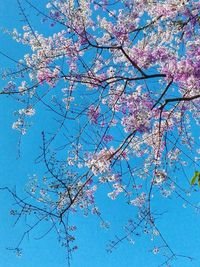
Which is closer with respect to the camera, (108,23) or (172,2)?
(172,2)

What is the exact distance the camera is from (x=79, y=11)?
7.98 metres

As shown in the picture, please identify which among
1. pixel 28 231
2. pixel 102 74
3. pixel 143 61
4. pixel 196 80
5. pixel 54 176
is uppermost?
pixel 102 74

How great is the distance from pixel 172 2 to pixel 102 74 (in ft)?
6.13

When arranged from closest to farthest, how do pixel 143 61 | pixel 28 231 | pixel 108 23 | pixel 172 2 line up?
pixel 28 231, pixel 172 2, pixel 143 61, pixel 108 23

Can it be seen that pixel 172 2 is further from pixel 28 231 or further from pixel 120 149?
pixel 28 231

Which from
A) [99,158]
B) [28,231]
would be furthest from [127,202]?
[28,231]

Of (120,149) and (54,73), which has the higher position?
(54,73)

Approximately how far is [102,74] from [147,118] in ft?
4.26

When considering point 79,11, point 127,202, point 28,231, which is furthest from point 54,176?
point 79,11

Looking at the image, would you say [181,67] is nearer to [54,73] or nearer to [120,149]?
[120,149]

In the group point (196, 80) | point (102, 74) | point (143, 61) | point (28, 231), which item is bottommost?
point (28, 231)

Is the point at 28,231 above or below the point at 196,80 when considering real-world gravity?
below

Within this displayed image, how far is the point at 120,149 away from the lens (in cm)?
775

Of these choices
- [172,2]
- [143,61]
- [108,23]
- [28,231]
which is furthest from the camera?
[108,23]
